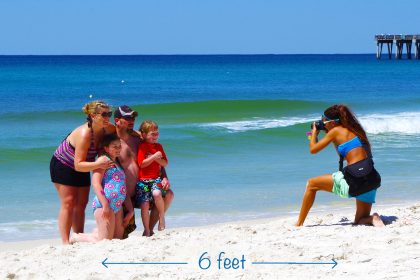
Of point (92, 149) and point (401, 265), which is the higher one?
point (92, 149)

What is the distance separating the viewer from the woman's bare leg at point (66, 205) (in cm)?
651

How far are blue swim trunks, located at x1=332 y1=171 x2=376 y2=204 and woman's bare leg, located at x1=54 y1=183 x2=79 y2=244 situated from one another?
225 cm

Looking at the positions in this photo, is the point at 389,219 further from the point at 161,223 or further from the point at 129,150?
the point at 129,150

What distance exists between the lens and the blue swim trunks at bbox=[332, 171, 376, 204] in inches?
257

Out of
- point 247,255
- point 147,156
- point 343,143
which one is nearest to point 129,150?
point 147,156

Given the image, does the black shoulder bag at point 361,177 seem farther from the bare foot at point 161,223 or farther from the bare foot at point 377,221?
the bare foot at point 161,223

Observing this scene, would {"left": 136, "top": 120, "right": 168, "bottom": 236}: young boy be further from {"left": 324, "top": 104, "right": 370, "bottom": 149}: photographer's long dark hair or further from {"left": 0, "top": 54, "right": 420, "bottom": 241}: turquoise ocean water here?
{"left": 0, "top": 54, "right": 420, "bottom": 241}: turquoise ocean water

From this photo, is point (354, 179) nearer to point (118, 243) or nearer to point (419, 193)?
point (118, 243)

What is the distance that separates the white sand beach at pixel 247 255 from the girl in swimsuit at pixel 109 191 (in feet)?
0.66

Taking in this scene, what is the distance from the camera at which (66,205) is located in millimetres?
6559

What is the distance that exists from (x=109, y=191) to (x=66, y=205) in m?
0.48

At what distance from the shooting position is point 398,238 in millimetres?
5934

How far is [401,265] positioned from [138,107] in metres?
26.1

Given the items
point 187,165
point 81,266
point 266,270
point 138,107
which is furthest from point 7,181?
point 138,107
